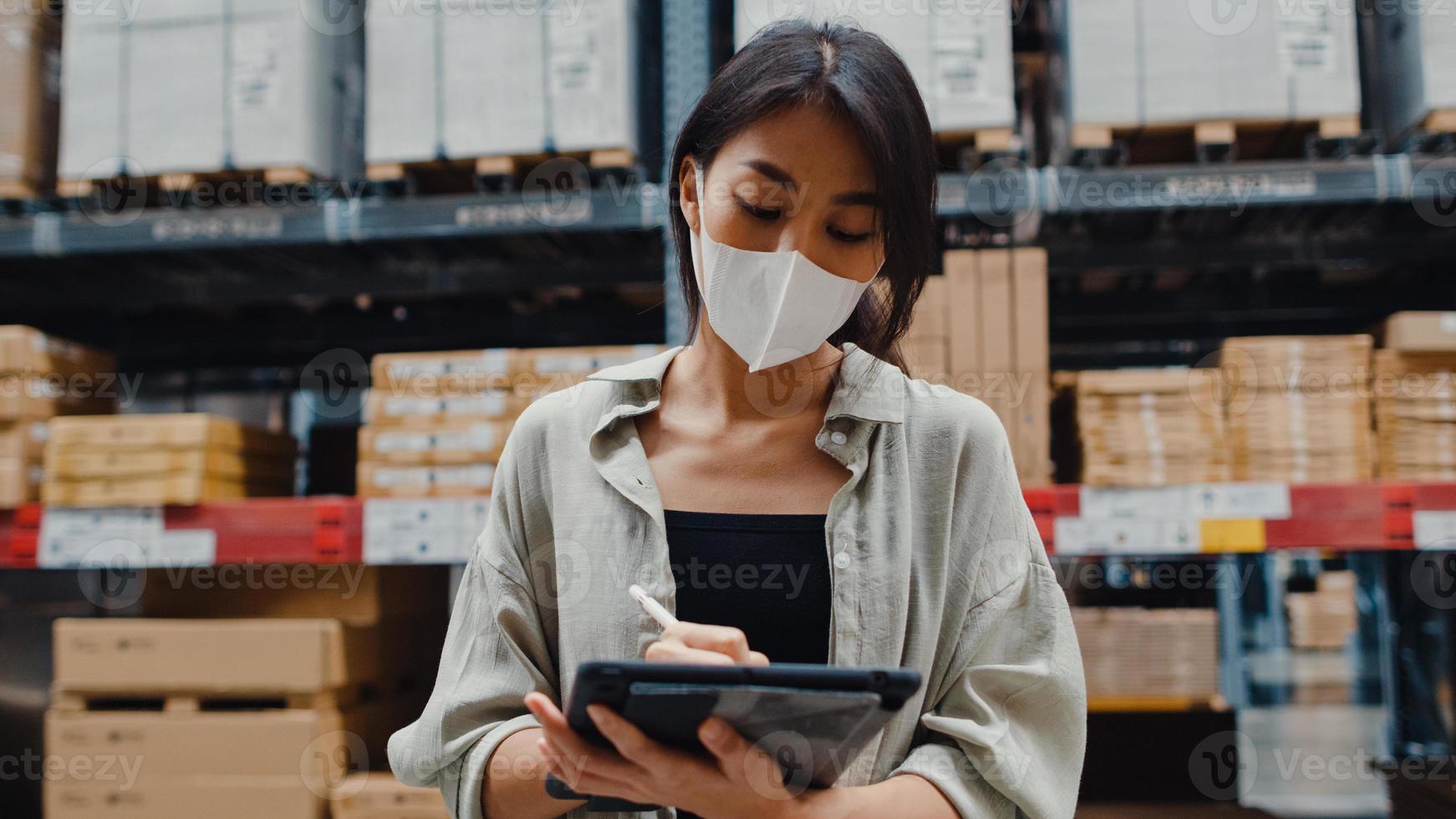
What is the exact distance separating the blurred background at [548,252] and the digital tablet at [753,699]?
1.79m

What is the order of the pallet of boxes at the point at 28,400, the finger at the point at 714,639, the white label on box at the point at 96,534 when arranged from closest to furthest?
the finger at the point at 714,639 → the white label on box at the point at 96,534 → the pallet of boxes at the point at 28,400

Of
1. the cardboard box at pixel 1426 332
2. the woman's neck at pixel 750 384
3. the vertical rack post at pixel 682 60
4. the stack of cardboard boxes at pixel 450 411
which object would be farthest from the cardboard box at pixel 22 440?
the cardboard box at pixel 1426 332

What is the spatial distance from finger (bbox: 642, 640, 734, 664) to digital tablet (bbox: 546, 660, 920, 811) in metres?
0.04

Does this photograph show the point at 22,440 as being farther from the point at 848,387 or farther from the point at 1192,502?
the point at 1192,502

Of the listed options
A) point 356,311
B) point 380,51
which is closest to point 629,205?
point 380,51

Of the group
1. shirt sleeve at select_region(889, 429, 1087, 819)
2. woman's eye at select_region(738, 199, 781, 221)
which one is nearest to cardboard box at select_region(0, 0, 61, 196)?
woman's eye at select_region(738, 199, 781, 221)

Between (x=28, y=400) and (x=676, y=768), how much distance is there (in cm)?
277

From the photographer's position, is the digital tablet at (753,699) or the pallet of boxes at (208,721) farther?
the pallet of boxes at (208,721)

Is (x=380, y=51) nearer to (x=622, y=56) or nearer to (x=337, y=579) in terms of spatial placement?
(x=622, y=56)

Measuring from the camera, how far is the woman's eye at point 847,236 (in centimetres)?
110

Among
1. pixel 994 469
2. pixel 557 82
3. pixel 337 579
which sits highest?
pixel 557 82

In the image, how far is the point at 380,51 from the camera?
2.81 meters

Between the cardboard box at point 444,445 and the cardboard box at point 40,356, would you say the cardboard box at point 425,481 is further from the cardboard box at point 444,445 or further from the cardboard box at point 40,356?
the cardboard box at point 40,356

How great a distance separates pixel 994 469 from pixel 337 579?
2307mm
